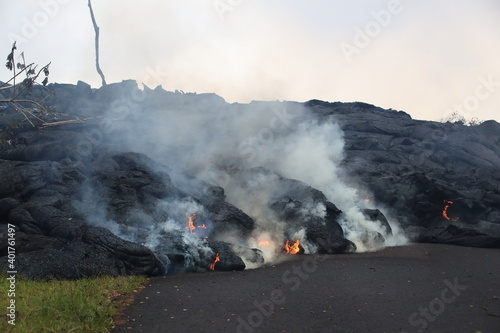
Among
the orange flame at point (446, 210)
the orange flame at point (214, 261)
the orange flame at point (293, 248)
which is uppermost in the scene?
the orange flame at point (446, 210)

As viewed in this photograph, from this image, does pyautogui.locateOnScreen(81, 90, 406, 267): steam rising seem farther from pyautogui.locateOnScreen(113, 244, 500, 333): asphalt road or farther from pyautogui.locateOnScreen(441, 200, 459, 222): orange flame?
pyautogui.locateOnScreen(441, 200, 459, 222): orange flame

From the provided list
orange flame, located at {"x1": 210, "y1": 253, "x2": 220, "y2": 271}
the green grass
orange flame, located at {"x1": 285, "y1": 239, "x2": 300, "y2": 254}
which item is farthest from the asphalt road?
orange flame, located at {"x1": 285, "y1": 239, "x2": 300, "y2": 254}

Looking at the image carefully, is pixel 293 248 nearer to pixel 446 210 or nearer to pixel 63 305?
pixel 63 305

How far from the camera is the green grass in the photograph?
732 cm

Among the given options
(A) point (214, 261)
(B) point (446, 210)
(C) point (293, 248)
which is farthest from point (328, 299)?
(B) point (446, 210)

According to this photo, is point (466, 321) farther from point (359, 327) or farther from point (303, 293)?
point (303, 293)

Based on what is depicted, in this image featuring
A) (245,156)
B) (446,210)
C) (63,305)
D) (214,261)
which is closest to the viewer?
(63,305)

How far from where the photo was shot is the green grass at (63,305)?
732 centimetres

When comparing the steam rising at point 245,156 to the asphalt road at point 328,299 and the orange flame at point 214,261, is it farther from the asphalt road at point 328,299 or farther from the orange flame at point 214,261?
the asphalt road at point 328,299

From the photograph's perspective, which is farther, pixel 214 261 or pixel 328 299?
pixel 214 261

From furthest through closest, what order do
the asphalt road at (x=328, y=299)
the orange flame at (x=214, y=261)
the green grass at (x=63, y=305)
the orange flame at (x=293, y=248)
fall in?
the orange flame at (x=293, y=248)
the orange flame at (x=214, y=261)
the asphalt road at (x=328, y=299)
the green grass at (x=63, y=305)

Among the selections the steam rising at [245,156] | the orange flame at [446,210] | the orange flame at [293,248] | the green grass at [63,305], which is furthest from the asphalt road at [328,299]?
the orange flame at [446,210]

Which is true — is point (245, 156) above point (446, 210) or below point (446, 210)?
above

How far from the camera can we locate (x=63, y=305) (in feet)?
26.7
